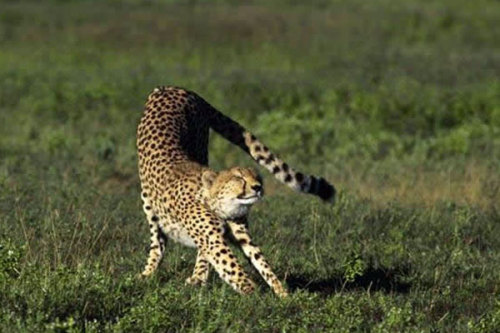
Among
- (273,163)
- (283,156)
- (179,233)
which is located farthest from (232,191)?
(283,156)

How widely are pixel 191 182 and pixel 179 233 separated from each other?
33cm

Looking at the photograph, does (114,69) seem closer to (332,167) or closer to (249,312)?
(332,167)

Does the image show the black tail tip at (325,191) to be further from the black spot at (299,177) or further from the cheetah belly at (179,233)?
the cheetah belly at (179,233)

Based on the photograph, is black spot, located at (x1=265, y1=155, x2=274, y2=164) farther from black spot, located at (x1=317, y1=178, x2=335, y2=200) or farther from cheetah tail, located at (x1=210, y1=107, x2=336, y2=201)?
black spot, located at (x1=317, y1=178, x2=335, y2=200)

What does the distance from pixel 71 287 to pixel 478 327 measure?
1.99m

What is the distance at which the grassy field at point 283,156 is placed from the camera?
265 inches

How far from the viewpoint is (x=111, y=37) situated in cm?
2711

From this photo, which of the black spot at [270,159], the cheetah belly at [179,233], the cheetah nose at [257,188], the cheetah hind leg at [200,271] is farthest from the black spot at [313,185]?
the cheetah nose at [257,188]

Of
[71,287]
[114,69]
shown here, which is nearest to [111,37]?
[114,69]

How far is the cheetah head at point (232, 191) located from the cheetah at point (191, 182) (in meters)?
0.01

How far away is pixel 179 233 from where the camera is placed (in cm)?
758

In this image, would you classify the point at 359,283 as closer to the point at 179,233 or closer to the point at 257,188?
the point at 179,233

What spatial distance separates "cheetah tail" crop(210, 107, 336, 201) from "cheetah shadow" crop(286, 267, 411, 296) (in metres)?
0.52

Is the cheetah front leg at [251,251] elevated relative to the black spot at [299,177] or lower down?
lower down
